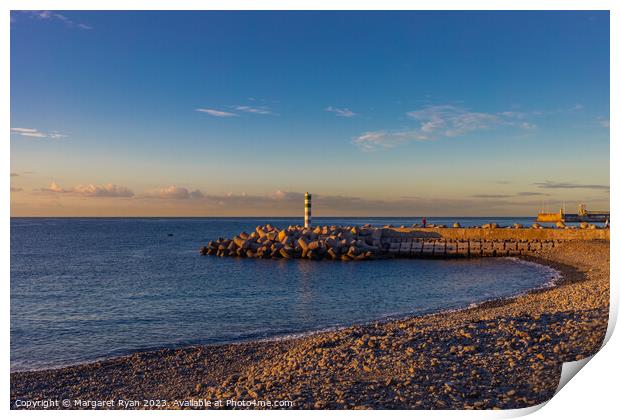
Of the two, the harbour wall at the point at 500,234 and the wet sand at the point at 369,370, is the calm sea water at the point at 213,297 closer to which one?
the wet sand at the point at 369,370

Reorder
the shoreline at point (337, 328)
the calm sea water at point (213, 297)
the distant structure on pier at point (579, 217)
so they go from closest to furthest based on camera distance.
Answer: the shoreline at point (337, 328) < the calm sea water at point (213, 297) < the distant structure on pier at point (579, 217)

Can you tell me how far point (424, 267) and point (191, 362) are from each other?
52.2 ft

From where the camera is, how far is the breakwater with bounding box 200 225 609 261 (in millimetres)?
25234

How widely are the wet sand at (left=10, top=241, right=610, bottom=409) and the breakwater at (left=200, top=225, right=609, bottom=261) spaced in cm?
1645

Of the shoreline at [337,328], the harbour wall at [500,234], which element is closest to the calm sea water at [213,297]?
the shoreline at [337,328]

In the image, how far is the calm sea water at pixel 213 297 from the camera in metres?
9.92

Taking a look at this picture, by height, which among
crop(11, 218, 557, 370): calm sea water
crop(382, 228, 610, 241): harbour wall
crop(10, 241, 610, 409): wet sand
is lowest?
crop(11, 218, 557, 370): calm sea water

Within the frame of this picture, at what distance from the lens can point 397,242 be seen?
1078 inches

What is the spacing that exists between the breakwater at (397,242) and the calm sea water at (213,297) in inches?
64.6

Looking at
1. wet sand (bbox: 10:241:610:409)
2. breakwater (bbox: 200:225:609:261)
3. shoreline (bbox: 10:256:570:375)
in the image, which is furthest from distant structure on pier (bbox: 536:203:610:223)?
wet sand (bbox: 10:241:610:409)

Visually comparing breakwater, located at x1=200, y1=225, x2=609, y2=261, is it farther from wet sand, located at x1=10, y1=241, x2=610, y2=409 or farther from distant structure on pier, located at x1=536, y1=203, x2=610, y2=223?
wet sand, located at x1=10, y1=241, x2=610, y2=409

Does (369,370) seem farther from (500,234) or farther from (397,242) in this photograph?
(500,234)

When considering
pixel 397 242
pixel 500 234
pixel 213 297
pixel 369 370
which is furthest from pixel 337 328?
pixel 500 234
